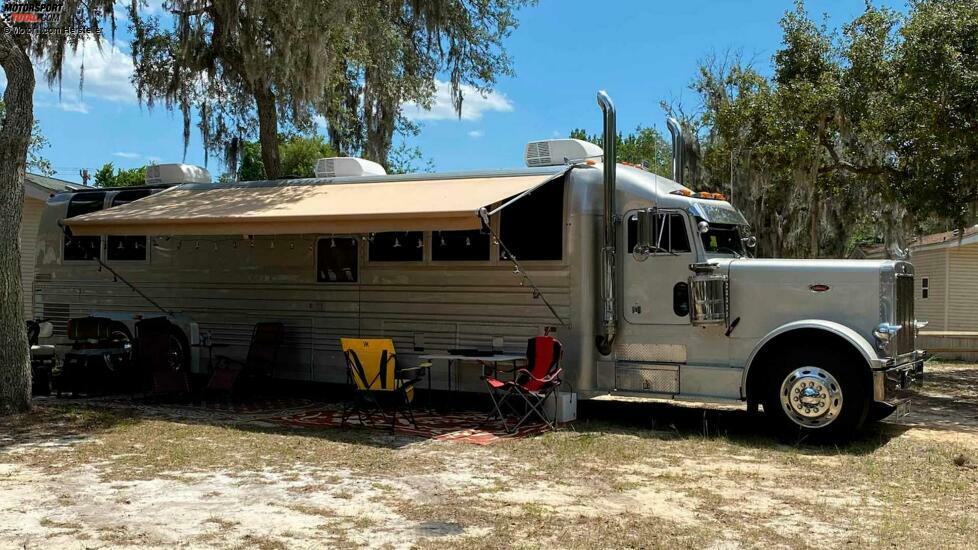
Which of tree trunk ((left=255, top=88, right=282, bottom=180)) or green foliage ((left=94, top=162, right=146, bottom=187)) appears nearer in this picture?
tree trunk ((left=255, top=88, right=282, bottom=180))

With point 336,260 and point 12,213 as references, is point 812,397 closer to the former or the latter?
point 336,260

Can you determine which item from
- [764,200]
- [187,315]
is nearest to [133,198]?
[187,315]

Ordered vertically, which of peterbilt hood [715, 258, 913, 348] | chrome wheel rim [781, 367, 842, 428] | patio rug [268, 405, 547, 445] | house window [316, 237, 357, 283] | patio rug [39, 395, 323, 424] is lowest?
patio rug [268, 405, 547, 445]

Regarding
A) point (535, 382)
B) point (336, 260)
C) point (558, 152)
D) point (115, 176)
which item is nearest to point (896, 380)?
point (535, 382)

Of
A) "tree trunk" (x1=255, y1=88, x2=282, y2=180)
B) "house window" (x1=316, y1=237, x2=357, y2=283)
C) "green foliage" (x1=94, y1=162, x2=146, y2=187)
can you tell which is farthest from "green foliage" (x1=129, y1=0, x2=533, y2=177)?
"green foliage" (x1=94, y1=162, x2=146, y2=187)

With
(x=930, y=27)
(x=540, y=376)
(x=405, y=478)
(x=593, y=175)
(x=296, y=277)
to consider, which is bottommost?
(x=405, y=478)

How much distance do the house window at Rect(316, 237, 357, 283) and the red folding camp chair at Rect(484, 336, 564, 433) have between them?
8.40ft

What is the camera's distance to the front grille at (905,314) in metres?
8.12

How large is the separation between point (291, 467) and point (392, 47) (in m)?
11.5

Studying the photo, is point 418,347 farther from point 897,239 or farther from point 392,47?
point 897,239

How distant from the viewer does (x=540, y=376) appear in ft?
28.4

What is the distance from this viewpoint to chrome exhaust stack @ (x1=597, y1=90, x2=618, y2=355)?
880cm

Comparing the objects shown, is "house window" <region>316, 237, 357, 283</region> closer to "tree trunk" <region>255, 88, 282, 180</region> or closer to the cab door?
the cab door

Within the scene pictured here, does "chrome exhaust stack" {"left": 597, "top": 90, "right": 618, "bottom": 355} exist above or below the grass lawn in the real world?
above
